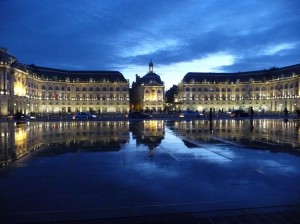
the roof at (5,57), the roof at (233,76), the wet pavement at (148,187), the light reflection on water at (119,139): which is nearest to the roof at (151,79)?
the roof at (233,76)

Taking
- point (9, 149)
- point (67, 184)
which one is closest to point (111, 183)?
point (67, 184)

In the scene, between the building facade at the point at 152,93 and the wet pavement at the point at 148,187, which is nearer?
the wet pavement at the point at 148,187

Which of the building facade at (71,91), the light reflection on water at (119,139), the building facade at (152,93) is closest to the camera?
the light reflection on water at (119,139)

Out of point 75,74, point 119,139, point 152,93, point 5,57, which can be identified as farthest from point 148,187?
point 152,93

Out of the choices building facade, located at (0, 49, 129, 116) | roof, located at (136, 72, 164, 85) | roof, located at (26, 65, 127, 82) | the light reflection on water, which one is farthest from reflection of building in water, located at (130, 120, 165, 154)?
roof, located at (136, 72, 164, 85)

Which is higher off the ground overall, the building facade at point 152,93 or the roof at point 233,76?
the roof at point 233,76

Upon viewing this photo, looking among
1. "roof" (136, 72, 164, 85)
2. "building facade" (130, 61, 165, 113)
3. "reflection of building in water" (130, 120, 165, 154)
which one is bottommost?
"reflection of building in water" (130, 120, 165, 154)

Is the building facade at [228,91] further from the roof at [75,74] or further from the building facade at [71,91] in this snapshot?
the roof at [75,74]

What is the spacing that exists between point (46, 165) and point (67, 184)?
2.57 metres

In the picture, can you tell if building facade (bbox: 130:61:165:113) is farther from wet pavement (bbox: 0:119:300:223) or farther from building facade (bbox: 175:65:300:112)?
wet pavement (bbox: 0:119:300:223)

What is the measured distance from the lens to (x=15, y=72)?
314 ft

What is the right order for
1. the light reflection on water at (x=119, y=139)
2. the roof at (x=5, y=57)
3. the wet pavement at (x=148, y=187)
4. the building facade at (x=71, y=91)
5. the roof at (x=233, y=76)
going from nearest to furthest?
the wet pavement at (x=148, y=187) → the light reflection on water at (x=119, y=139) → the roof at (x=5, y=57) → the building facade at (x=71, y=91) → the roof at (x=233, y=76)

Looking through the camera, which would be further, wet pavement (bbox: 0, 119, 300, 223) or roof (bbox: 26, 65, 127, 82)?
roof (bbox: 26, 65, 127, 82)

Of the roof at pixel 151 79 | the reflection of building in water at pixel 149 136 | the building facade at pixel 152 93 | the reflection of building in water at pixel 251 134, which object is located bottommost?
the reflection of building in water at pixel 251 134
